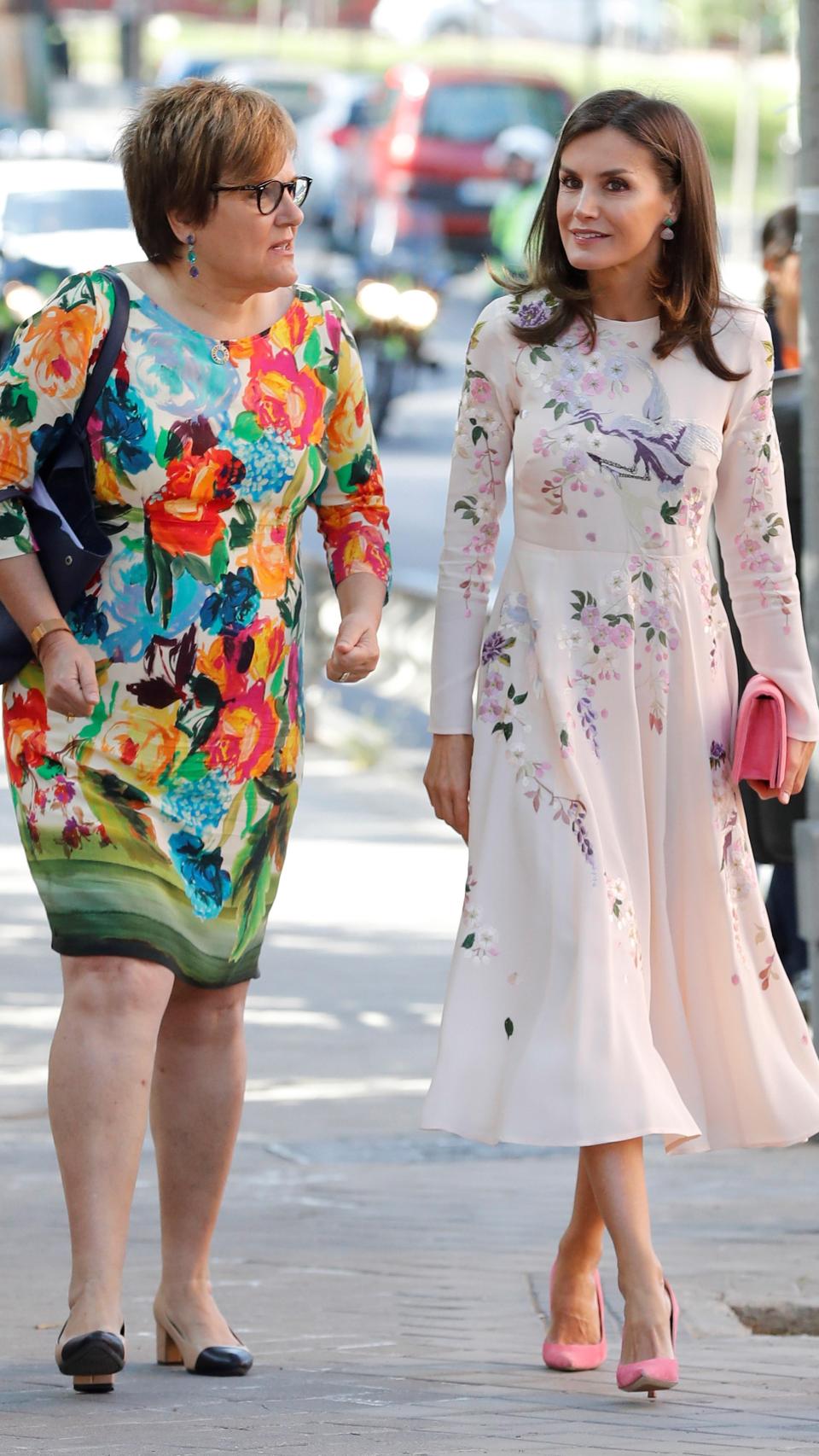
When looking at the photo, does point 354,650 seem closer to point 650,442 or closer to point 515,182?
point 650,442

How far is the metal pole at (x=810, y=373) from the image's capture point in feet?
17.3

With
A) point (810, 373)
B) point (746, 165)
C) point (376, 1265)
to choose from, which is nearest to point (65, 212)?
point (810, 373)

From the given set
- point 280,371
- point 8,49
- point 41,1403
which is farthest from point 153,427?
point 8,49

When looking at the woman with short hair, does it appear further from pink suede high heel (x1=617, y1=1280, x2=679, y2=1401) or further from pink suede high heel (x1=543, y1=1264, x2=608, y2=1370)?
pink suede high heel (x1=617, y1=1280, x2=679, y2=1401)

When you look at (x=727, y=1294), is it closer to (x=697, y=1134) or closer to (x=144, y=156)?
(x=697, y=1134)

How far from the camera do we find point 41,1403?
12.1 ft

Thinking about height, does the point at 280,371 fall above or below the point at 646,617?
above

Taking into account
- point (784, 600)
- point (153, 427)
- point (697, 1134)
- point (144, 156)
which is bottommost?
point (697, 1134)

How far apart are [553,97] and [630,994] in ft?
98.6

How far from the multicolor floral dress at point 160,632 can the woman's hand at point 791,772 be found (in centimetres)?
77

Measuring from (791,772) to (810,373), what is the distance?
5.21 ft

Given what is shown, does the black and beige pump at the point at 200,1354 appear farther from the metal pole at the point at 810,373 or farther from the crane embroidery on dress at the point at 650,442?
the metal pole at the point at 810,373

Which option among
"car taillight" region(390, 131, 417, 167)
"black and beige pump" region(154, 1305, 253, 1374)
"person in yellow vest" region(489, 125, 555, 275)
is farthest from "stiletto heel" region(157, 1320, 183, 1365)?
"car taillight" region(390, 131, 417, 167)

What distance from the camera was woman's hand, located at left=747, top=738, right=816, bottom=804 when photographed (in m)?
3.96
